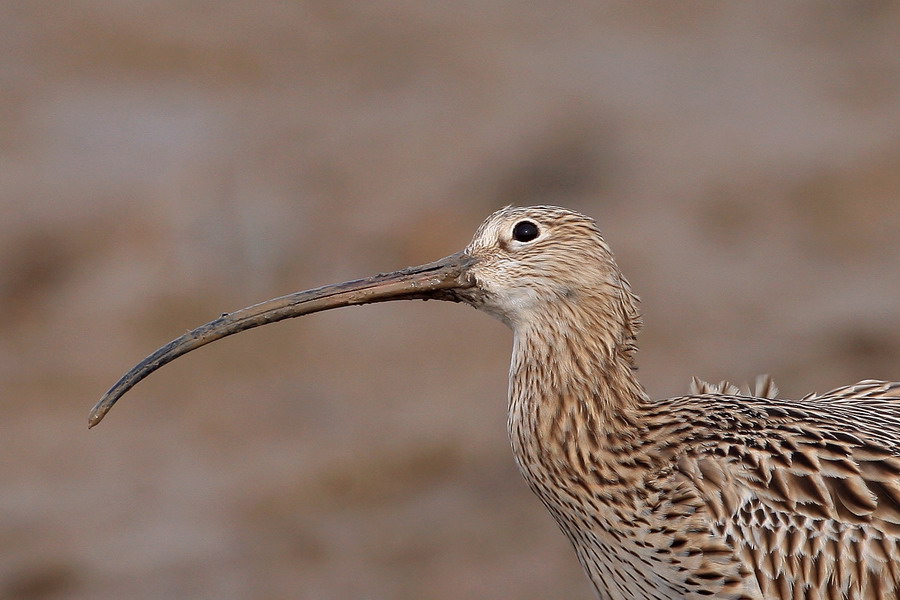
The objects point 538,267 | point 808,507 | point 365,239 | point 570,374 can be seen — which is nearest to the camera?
point 808,507

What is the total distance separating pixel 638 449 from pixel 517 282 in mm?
800

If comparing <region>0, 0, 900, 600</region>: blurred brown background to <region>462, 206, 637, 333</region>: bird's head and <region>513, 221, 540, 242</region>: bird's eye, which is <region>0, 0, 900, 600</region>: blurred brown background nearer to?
<region>462, 206, 637, 333</region>: bird's head

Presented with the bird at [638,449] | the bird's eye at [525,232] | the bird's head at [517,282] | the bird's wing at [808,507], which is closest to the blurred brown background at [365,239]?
the bird at [638,449]

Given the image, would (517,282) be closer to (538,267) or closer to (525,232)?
(538,267)

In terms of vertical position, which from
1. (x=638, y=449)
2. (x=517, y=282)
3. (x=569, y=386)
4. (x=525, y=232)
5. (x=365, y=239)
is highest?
(x=365, y=239)

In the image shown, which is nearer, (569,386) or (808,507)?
(808,507)

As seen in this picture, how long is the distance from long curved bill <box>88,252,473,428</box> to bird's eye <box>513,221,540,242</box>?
207 mm

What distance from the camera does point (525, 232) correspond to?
5578 millimetres

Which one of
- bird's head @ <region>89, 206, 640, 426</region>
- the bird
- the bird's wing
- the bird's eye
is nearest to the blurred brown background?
the bird

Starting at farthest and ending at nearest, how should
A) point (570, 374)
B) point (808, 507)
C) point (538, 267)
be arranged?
1. point (570, 374)
2. point (538, 267)
3. point (808, 507)

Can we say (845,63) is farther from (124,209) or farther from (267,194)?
(124,209)

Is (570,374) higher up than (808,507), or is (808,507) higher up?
(570,374)

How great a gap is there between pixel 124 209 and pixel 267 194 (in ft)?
3.98

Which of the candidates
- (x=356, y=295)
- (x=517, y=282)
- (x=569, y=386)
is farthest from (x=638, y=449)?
(x=356, y=295)
